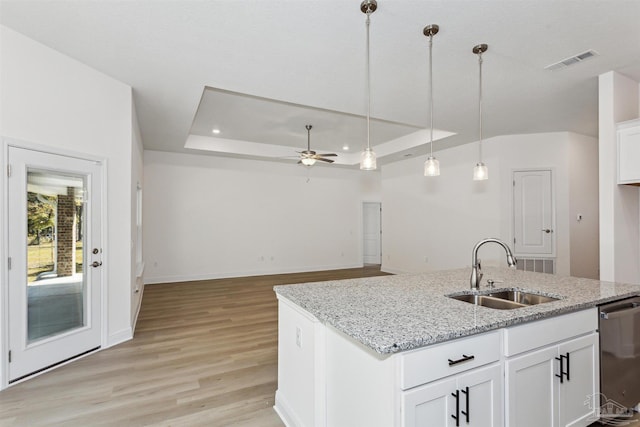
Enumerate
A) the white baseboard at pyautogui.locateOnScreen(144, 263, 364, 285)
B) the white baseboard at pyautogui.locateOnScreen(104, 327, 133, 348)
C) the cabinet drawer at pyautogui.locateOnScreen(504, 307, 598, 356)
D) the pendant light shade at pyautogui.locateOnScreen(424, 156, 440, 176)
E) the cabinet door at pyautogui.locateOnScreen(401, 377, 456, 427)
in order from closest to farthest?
the cabinet door at pyautogui.locateOnScreen(401, 377, 456, 427) → the cabinet drawer at pyautogui.locateOnScreen(504, 307, 598, 356) → the pendant light shade at pyautogui.locateOnScreen(424, 156, 440, 176) → the white baseboard at pyautogui.locateOnScreen(104, 327, 133, 348) → the white baseboard at pyautogui.locateOnScreen(144, 263, 364, 285)

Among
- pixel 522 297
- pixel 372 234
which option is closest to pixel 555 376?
pixel 522 297

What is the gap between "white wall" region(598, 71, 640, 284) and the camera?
3242 millimetres

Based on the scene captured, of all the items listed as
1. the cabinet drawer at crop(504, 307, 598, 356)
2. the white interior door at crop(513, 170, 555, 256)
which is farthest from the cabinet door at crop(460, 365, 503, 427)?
the white interior door at crop(513, 170, 555, 256)

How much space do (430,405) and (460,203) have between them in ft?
18.4

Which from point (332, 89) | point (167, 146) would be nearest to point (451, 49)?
point (332, 89)

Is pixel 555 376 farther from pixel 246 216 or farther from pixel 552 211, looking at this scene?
pixel 246 216

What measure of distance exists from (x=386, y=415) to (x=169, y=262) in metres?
6.68

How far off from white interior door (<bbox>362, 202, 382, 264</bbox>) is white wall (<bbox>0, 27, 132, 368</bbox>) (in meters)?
6.98

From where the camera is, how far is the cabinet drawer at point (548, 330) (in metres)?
1.62

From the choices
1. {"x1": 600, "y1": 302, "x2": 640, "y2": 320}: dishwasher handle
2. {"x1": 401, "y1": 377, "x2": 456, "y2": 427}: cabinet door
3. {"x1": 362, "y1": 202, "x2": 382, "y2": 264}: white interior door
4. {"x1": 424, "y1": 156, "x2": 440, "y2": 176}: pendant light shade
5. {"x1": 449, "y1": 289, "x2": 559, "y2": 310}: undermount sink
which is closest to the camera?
{"x1": 401, "y1": 377, "x2": 456, "y2": 427}: cabinet door

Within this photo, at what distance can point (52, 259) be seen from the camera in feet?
9.64

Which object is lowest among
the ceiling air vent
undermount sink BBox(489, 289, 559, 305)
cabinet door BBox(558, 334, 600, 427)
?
cabinet door BBox(558, 334, 600, 427)

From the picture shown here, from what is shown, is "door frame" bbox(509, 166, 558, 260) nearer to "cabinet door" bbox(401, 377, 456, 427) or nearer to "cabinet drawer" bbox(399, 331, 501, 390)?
"cabinet drawer" bbox(399, 331, 501, 390)

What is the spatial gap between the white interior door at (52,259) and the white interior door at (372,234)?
7303mm
